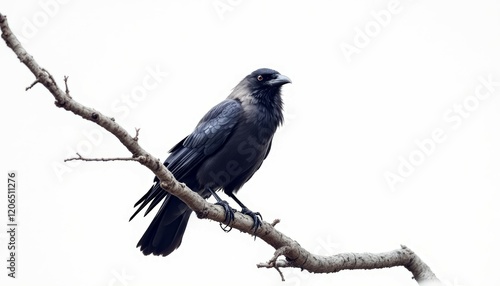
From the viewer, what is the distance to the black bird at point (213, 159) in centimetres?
656

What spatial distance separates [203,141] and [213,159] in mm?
247

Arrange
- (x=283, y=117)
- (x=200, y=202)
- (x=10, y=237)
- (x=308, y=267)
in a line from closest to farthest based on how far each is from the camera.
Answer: (x=200, y=202), (x=308, y=267), (x=10, y=237), (x=283, y=117)

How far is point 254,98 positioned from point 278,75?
1.64ft

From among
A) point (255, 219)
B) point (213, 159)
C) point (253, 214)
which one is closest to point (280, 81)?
point (213, 159)

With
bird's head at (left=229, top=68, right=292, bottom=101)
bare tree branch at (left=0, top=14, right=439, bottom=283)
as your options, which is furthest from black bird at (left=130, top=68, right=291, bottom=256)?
bare tree branch at (left=0, top=14, right=439, bottom=283)

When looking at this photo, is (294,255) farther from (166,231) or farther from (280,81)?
(280,81)

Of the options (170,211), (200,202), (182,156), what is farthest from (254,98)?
(200,202)

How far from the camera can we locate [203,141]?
21.9 ft

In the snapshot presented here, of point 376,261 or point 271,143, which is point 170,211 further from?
point 376,261

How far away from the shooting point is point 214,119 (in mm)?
6863

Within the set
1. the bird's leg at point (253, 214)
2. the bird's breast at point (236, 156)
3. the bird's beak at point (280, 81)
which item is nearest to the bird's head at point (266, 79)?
the bird's beak at point (280, 81)

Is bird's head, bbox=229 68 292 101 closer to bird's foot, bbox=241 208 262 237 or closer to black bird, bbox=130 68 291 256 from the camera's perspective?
black bird, bbox=130 68 291 256

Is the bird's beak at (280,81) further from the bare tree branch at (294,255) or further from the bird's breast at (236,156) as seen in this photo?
the bare tree branch at (294,255)

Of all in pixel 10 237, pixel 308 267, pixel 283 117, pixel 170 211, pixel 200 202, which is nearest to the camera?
pixel 200 202
